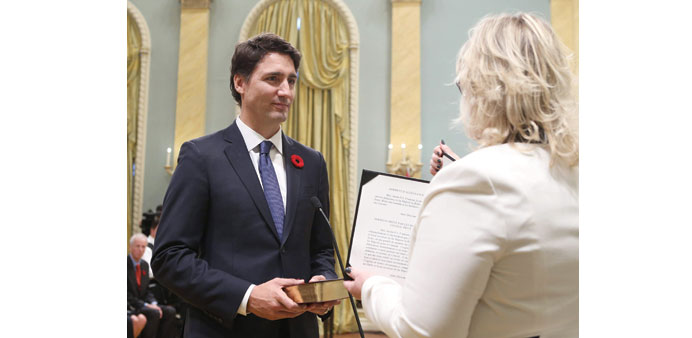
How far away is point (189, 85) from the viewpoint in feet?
20.5

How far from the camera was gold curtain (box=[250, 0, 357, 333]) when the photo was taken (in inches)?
247

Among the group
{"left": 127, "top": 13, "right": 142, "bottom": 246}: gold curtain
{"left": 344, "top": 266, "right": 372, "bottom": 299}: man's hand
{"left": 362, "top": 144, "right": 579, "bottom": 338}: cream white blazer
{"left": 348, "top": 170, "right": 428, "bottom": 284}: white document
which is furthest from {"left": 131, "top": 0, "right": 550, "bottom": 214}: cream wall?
{"left": 362, "top": 144, "right": 579, "bottom": 338}: cream white blazer

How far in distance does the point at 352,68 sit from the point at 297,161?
475 cm

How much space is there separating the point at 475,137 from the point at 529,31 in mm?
255

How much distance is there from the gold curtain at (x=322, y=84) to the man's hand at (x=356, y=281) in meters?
4.78

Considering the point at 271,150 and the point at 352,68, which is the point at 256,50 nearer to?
the point at 271,150

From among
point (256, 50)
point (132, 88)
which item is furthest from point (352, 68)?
point (256, 50)

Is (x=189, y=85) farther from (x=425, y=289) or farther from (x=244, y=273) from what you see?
(x=425, y=289)

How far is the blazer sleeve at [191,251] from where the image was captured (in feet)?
5.17

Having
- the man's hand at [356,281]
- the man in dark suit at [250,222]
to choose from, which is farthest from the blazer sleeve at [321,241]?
the man's hand at [356,281]

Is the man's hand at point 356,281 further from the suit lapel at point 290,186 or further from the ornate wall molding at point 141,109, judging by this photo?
the ornate wall molding at point 141,109

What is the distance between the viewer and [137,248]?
4785 millimetres

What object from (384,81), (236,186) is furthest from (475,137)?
(384,81)

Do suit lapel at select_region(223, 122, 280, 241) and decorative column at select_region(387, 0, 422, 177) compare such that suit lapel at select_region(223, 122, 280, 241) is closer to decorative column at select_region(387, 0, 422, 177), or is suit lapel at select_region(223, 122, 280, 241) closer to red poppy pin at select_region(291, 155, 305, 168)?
red poppy pin at select_region(291, 155, 305, 168)
